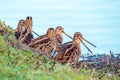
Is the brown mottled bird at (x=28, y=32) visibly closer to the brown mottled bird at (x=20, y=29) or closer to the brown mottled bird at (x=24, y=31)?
the brown mottled bird at (x=24, y=31)

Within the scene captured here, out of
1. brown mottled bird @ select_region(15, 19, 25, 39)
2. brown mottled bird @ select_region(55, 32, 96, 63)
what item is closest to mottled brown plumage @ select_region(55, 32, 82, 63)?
brown mottled bird @ select_region(55, 32, 96, 63)

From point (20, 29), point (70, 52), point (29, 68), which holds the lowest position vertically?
point (29, 68)

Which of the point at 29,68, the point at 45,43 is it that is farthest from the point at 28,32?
the point at 29,68

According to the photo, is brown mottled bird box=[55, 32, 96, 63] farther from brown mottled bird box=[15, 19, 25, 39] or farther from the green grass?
brown mottled bird box=[15, 19, 25, 39]

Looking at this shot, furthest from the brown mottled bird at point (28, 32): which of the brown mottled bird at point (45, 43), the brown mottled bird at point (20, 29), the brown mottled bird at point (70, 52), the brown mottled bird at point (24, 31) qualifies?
the brown mottled bird at point (70, 52)

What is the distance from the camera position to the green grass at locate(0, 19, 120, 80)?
10020 millimetres

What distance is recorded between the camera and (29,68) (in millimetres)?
11812

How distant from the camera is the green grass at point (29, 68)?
10020 mm

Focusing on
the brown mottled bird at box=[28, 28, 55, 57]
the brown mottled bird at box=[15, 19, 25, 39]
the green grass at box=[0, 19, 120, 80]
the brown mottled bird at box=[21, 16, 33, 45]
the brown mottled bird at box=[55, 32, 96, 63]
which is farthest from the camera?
the brown mottled bird at box=[15, 19, 25, 39]

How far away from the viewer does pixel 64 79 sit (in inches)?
427

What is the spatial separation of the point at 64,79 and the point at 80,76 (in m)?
1.50

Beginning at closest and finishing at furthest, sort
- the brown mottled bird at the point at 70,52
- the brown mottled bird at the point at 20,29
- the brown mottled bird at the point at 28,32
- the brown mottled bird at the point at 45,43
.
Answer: the brown mottled bird at the point at 70,52, the brown mottled bird at the point at 45,43, the brown mottled bird at the point at 28,32, the brown mottled bird at the point at 20,29

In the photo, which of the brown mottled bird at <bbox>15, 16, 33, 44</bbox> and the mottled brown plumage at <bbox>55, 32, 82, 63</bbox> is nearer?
the mottled brown plumage at <bbox>55, 32, 82, 63</bbox>

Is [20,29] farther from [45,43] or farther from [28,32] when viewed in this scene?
[45,43]
